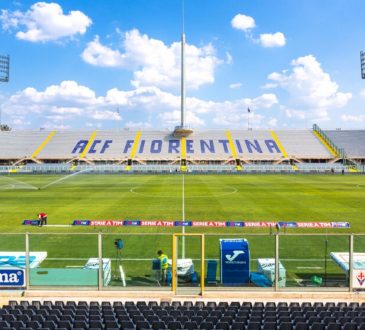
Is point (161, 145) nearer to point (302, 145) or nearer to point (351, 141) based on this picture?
point (302, 145)

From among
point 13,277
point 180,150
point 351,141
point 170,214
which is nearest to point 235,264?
point 13,277

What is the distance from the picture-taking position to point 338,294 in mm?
13180

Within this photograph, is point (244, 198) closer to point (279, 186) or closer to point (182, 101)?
point (279, 186)

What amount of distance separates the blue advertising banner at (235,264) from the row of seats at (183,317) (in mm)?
2562

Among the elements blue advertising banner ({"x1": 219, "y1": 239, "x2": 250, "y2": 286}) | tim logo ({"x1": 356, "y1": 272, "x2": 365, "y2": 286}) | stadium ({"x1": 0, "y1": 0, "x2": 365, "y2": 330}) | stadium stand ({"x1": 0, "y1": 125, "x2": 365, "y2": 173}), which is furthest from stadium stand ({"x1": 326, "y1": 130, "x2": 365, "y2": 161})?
blue advertising banner ({"x1": 219, "y1": 239, "x2": 250, "y2": 286})

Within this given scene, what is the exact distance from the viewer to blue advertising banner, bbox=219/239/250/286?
534 inches

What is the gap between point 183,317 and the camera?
948cm

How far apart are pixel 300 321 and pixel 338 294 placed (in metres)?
4.55

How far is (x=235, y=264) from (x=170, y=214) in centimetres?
1701

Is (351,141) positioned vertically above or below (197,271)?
above

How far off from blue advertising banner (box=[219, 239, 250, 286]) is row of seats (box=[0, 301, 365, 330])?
256 cm

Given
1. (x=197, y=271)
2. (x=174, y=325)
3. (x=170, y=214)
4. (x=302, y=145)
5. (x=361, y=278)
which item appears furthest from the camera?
(x=302, y=145)

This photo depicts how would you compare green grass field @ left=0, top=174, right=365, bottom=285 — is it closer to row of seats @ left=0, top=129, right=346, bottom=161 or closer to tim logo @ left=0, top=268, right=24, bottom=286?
tim logo @ left=0, top=268, right=24, bottom=286

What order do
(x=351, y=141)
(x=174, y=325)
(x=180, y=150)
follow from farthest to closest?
(x=351, y=141) → (x=180, y=150) → (x=174, y=325)
